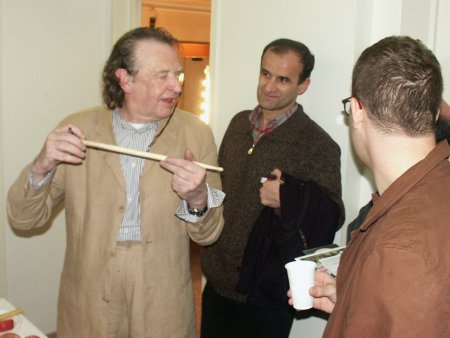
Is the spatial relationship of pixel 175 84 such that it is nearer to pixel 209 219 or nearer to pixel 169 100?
pixel 169 100

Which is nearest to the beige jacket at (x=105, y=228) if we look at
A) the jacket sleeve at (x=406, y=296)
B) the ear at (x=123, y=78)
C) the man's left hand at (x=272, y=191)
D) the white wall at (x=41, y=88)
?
the ear at (x=123, y=78)

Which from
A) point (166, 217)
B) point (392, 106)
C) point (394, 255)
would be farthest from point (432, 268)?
point (166, 217)

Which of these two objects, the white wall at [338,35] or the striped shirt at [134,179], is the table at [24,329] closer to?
the striped shirt at [134,179]

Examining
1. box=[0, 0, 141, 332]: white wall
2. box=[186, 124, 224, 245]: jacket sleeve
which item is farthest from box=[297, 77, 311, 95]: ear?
box=[0, 0, 141, 332]: white wall

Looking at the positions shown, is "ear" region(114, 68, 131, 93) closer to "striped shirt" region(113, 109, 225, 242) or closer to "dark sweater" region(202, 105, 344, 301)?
"striped shirt" region(113, 109, 225, 242)

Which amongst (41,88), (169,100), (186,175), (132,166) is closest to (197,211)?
(186,175)

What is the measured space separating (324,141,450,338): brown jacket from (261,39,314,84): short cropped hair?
114cm

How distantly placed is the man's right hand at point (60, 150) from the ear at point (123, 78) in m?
0.27

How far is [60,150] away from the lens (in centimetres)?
151

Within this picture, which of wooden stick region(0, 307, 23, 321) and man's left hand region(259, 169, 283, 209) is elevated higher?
man's left hand region(259, 169, 283, 209)

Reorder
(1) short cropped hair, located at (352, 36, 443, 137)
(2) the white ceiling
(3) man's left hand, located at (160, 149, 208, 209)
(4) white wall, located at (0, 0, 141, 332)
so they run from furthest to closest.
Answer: (2) the white ceiling < (4) white wall, located at (0, 0, 141, 332) < (3) man's left hand, located at (160, 149, 208, 209) < (1) short cropped hair, located at (352, 36, 443, 137)

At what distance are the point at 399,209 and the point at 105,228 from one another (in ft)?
3.49

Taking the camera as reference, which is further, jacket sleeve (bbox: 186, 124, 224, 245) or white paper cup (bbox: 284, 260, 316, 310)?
jacket sleeve (bbox: 186, 124, 224, 245)

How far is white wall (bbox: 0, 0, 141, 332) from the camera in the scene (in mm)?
2912
